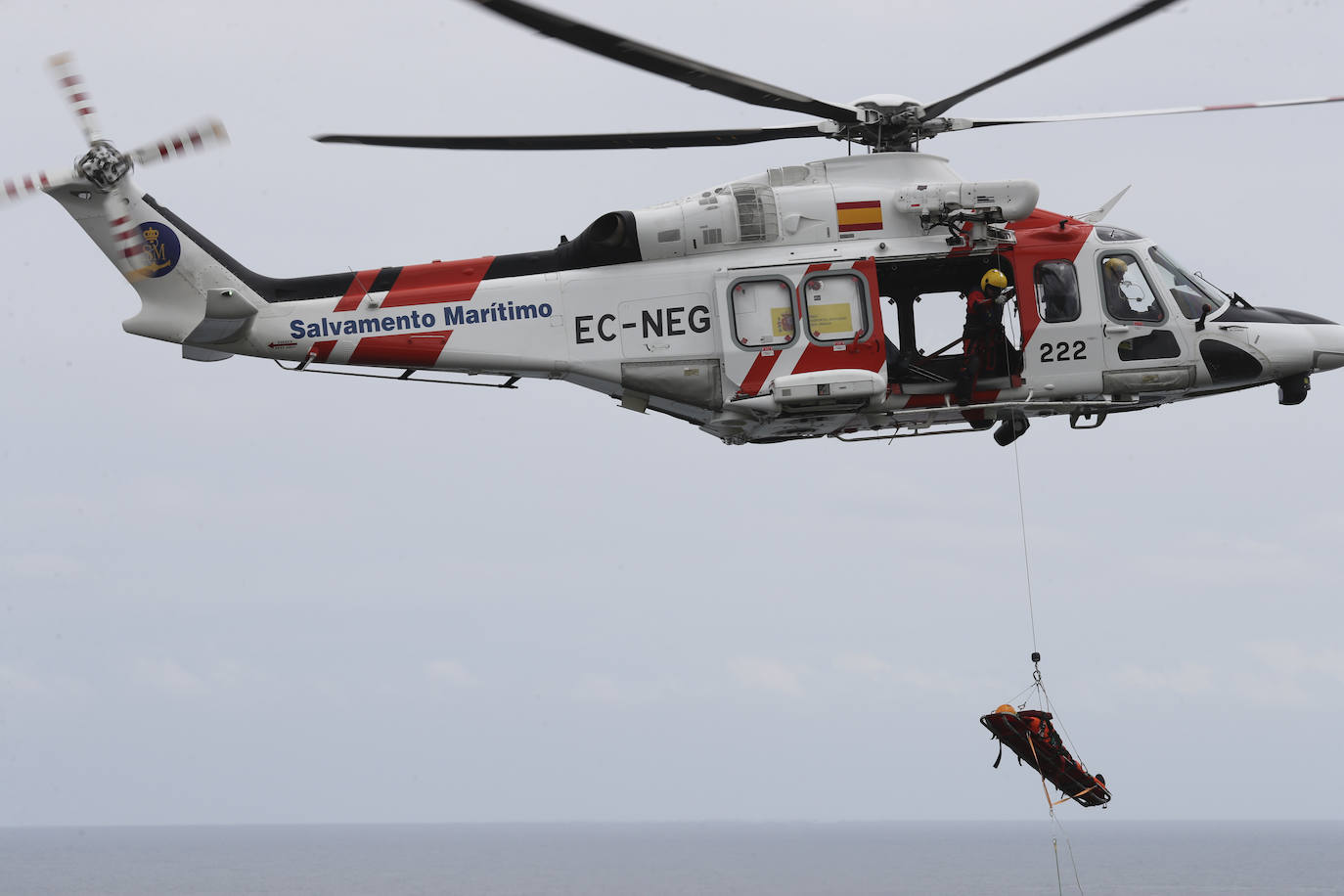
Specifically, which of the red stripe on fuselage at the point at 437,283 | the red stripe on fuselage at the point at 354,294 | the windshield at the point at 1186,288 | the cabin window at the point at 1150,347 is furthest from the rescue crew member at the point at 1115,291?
the red stripe on fuselage at the point at 354,294

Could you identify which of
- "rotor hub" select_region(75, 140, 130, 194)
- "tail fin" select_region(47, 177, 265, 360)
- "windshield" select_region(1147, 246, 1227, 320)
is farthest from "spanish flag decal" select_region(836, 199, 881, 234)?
"rotor hub" select_region(75, 140, 130, 194)

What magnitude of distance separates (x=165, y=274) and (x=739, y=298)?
5.79 metres

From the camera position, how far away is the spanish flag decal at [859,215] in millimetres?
13898

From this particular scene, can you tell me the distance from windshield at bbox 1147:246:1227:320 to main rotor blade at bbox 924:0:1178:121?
2679 mm

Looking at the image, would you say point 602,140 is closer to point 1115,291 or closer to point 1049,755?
point 1115,291

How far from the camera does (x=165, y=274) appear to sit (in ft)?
45.8

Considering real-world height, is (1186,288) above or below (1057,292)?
above

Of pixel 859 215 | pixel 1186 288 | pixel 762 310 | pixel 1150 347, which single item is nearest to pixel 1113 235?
pixel 1186 288

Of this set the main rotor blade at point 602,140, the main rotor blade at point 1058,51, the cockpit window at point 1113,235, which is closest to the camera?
the main rotor blade at point 1058,51

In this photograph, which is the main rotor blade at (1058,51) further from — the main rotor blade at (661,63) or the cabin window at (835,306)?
the cabin window at (835,306)

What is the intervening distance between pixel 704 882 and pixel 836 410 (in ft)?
498

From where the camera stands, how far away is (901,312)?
14492 mm

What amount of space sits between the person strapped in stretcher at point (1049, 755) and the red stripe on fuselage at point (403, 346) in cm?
669

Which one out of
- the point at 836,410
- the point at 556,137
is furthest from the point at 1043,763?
the point at 556,137
